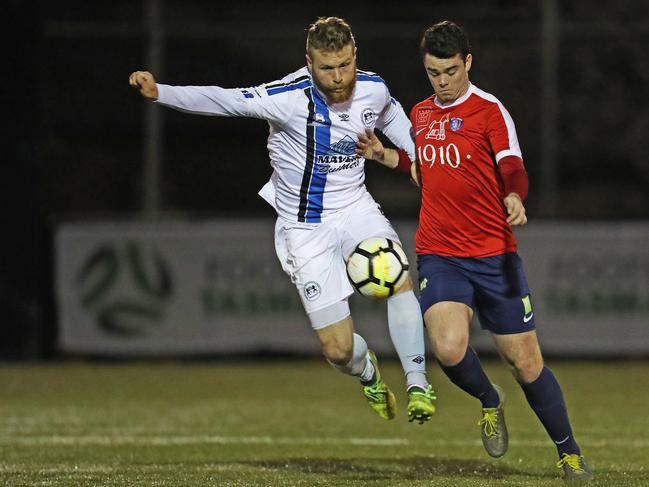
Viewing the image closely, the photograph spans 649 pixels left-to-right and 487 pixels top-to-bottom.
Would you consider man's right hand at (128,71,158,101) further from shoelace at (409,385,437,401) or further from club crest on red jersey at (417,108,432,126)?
shoelace at (409,385,437,401)

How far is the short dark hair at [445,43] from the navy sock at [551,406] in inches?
69.3

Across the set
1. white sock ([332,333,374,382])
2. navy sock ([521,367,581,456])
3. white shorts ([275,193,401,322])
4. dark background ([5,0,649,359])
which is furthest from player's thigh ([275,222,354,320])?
dark background ([5,0,649,359])

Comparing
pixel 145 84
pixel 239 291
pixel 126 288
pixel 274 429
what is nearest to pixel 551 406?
pixel 145 84

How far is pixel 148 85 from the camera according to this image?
23.5 feet

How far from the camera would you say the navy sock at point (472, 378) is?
24.7ft

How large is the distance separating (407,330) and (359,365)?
0.36m

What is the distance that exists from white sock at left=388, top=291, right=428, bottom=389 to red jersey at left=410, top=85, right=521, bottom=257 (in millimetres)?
379

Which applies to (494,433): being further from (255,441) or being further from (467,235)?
(255,441)

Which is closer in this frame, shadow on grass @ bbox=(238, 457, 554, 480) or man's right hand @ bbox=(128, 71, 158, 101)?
man's right hand @ bbox=(128, 71, 158, 101)

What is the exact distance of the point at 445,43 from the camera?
7.26 m

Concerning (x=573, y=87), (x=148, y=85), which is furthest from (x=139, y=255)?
(x=148, y=85)

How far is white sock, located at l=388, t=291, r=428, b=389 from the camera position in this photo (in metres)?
7.62

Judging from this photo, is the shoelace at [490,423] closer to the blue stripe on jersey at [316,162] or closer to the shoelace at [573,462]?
the shoelace at [573,462]

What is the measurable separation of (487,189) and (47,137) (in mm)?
11020
